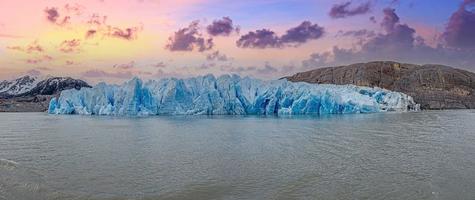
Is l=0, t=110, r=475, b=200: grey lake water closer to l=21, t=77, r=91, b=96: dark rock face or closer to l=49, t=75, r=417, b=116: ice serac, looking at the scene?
l=49, t=75, r=417, b=116: ice serac

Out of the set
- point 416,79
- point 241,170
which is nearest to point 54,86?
point 416,79

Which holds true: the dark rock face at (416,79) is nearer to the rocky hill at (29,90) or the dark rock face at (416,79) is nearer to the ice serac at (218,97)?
the ice serac at (218,97)

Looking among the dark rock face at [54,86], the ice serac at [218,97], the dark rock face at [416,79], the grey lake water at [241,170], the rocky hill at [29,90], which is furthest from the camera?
the dark rock face at [54,86]

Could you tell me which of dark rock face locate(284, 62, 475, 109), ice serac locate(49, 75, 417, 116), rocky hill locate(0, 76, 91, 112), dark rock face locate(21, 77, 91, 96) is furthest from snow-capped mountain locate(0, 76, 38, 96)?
ice serac locate(49, 75, 417, 116)

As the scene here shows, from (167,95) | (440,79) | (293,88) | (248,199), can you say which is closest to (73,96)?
(167,95)

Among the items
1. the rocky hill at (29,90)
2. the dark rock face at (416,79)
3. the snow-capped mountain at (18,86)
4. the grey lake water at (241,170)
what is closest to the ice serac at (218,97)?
the grey lake water at (241,170)

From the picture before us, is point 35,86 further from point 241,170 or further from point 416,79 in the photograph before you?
point 241,170
